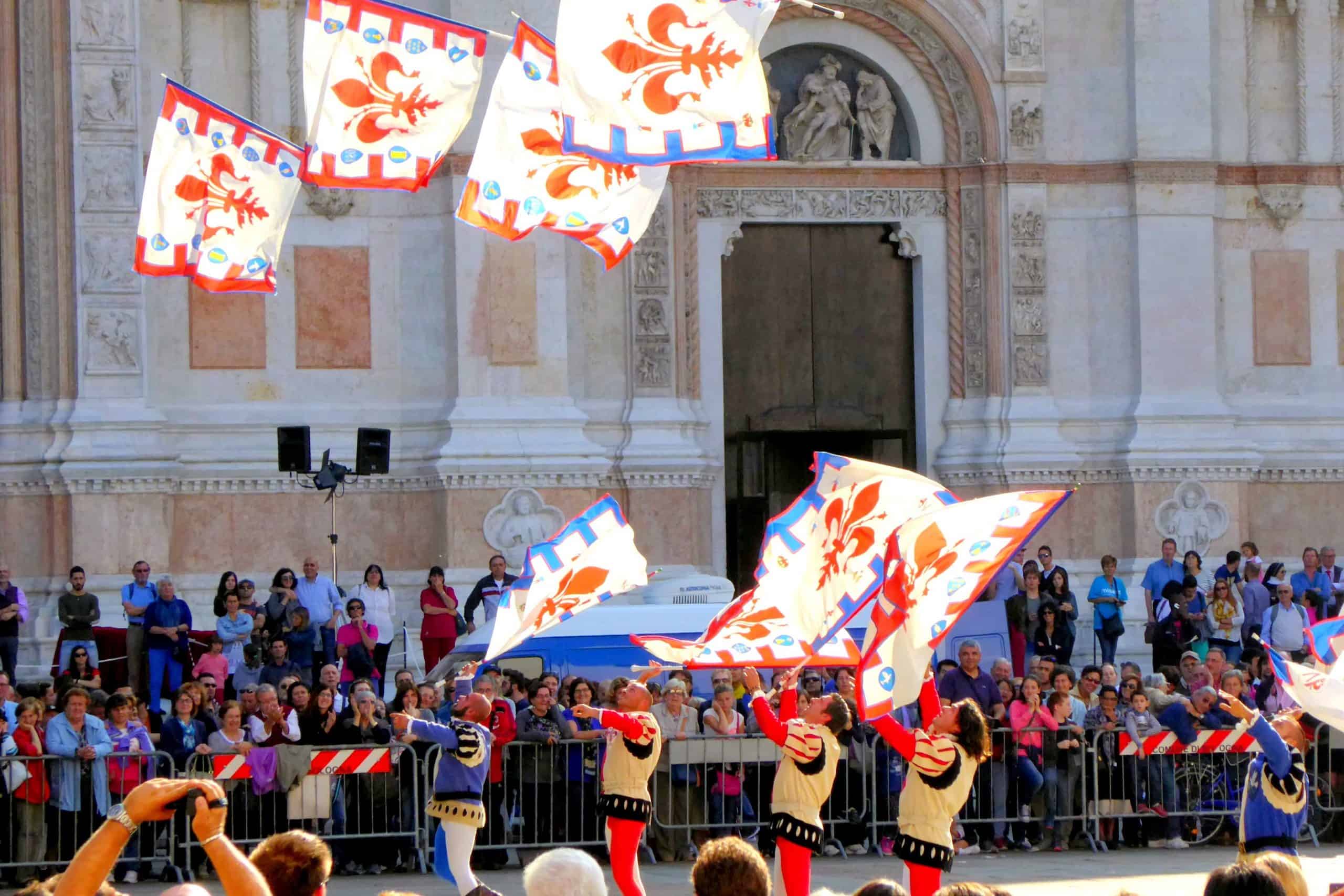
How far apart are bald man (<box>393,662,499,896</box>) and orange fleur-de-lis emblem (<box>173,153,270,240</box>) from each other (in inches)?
182

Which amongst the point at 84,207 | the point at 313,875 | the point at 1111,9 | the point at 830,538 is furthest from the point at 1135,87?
the point at 313,875

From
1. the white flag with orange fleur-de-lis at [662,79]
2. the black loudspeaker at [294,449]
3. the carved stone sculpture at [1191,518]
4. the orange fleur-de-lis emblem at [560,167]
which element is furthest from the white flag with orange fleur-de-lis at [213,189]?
the carved stone sculpture at [1191,518]

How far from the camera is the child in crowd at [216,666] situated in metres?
20.3

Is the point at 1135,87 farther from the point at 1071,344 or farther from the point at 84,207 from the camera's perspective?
the point at 84,207

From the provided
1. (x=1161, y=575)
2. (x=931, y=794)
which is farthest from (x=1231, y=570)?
(x=931, y=794)

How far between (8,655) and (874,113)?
12.1 metres

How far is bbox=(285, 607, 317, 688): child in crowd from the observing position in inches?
842

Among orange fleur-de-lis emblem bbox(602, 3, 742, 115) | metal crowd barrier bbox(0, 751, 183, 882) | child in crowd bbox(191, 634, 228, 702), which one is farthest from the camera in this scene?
child in crowd bbox(191, 634, 228, 702)

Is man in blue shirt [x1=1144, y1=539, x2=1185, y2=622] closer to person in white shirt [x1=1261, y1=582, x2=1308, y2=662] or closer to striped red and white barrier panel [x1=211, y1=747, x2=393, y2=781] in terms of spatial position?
person in white shirt [x1=1261, y1=582, x2=1308, y2=662]

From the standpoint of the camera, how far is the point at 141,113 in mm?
24516

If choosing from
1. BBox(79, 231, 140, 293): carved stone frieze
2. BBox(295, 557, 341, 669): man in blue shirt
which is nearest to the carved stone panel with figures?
BBox(79, 231, 140, 293): carved stone frieze

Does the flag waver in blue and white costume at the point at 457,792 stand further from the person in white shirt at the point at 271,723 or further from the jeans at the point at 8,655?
the jeans at the point at 8,655

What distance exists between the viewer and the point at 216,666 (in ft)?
67.1

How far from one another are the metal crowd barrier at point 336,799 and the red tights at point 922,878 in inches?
216
